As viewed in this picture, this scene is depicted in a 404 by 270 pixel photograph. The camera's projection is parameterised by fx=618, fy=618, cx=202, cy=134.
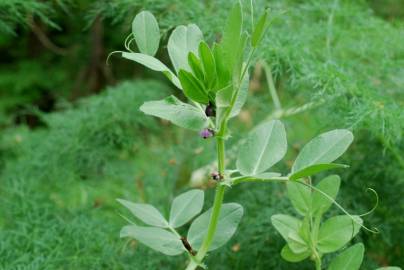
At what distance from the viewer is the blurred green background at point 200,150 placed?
639 millimetres

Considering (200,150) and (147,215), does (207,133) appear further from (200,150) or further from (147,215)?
(200,150)

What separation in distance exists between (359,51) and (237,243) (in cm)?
29

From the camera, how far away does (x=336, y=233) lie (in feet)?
1.66

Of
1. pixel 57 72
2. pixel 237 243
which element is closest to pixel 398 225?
pixel 237 243

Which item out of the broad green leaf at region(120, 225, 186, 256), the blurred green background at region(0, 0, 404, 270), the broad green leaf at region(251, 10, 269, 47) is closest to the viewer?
the broad green leaf at region(251, 10, 269, 47)

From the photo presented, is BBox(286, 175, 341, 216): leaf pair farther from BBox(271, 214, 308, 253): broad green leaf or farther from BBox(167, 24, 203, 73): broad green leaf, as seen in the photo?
BBox(167, 24, 203, 73): broad green leaf

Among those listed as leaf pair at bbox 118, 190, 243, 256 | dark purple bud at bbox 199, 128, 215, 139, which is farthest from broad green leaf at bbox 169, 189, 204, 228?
dark purple bud at bbox 199, 128, 215, 139

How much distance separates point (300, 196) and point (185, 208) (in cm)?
10

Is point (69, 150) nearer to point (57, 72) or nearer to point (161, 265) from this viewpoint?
point (161, 265)

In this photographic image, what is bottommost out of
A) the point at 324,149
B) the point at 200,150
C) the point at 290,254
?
the point at 200,150

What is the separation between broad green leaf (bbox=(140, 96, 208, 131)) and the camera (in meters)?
0.45

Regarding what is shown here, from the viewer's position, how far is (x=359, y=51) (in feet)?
2.58

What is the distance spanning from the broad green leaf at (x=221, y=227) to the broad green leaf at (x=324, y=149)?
0.24ft

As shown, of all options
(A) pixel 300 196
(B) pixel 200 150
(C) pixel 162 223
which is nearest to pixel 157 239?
(C) pixel 162 223
